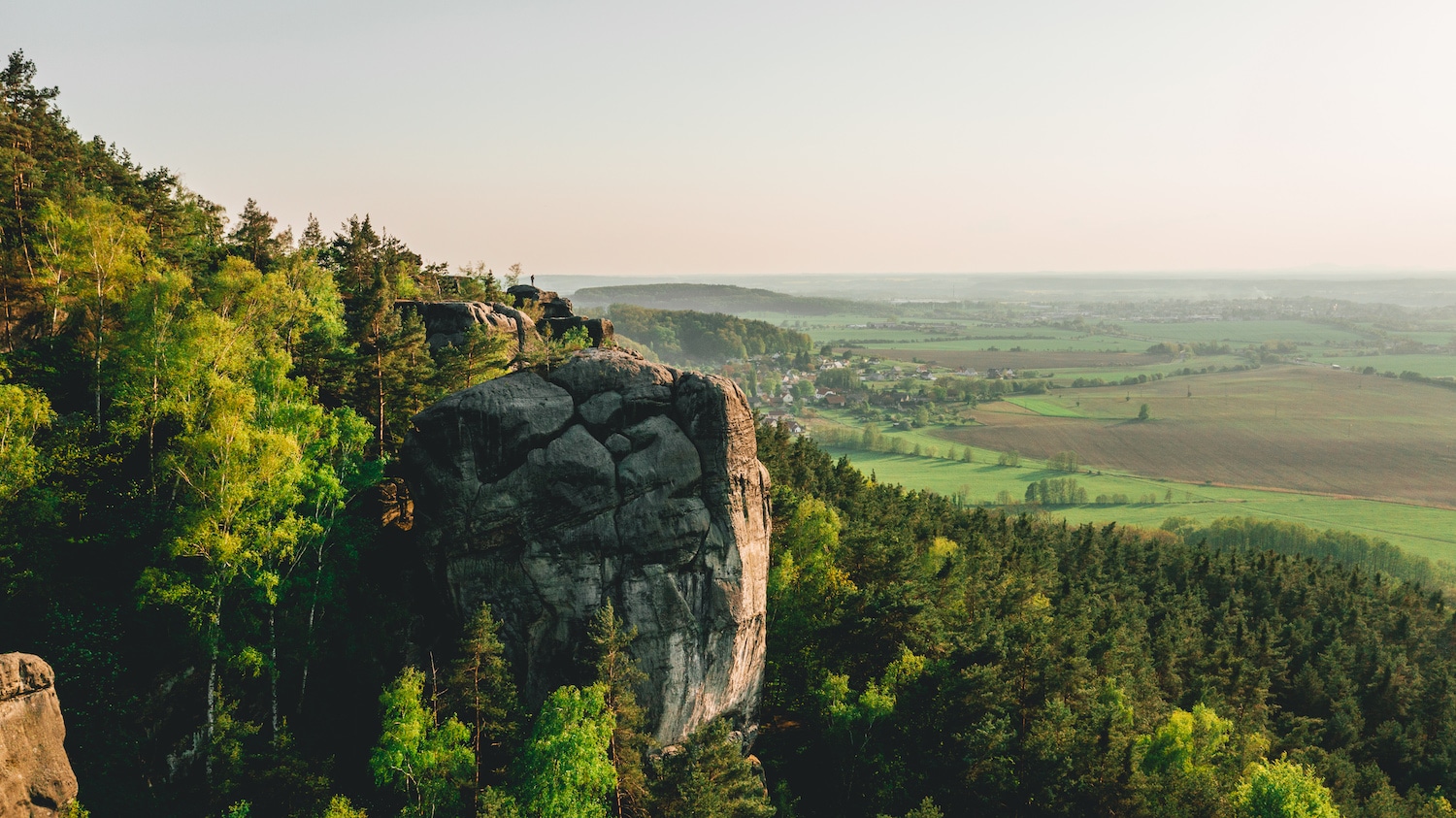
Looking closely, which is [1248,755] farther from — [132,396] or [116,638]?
[132,396]

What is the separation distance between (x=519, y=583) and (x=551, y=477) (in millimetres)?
3929

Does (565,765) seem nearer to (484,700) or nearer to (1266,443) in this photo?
(484,700)

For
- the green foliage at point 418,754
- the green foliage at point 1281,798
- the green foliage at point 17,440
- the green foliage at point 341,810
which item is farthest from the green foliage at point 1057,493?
the green foliage at point 17,440

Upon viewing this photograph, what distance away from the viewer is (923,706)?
30719 millimetres

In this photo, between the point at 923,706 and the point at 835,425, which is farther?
the point at 835,425

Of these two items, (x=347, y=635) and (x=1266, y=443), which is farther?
(x=1266, y=443)

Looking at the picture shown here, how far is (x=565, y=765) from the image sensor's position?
69.3 ft

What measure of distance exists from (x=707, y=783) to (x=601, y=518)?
31.9 ft

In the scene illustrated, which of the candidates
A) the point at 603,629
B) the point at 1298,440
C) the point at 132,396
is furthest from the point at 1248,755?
the point at 1298,440

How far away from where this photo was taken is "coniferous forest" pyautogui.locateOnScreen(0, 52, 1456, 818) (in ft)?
75.3

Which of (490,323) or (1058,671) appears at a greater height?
(490,323)

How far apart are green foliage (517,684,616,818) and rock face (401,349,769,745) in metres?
4.80

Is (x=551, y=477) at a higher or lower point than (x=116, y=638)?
higher

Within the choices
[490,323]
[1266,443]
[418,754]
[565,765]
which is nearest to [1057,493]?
[1266,443]
